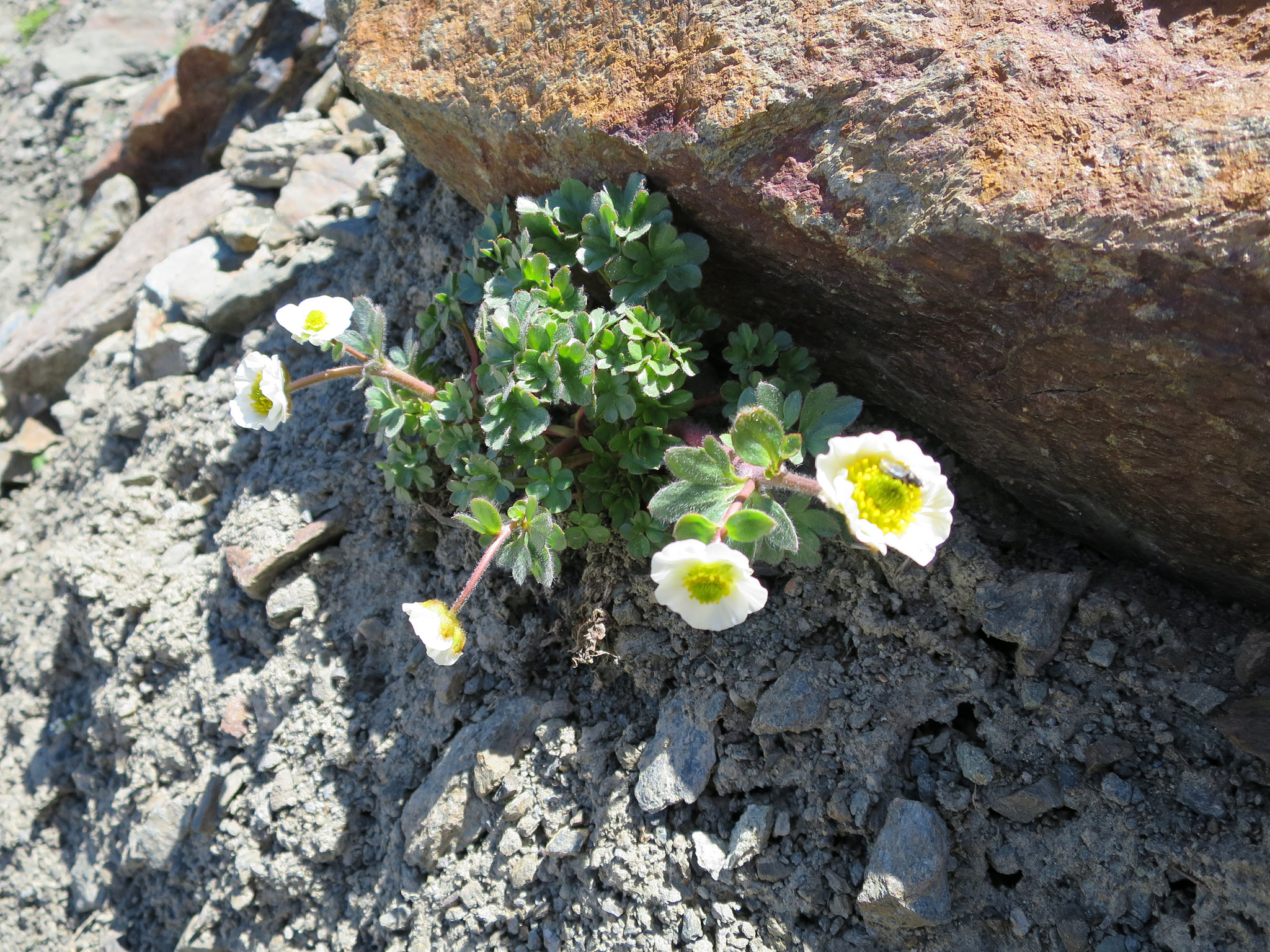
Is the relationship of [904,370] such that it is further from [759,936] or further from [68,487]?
[68,487]

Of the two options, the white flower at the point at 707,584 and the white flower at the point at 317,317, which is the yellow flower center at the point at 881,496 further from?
the white flower at the point at 317,317

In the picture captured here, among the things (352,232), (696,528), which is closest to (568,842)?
(696,528)

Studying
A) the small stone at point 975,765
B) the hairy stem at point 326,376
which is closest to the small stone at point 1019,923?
the small stone at point 975,765

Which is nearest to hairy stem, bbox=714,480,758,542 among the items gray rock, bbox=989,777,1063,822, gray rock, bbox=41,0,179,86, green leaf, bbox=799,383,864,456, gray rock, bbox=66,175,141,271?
green leaf, bbox=799,383,864,456

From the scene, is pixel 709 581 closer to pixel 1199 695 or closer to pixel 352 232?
pixel 1199 695

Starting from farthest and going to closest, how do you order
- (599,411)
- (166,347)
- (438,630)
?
1. (166,347)
2. (599,411)
3. (438,630)

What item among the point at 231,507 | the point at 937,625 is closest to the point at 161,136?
the point at 231,507
